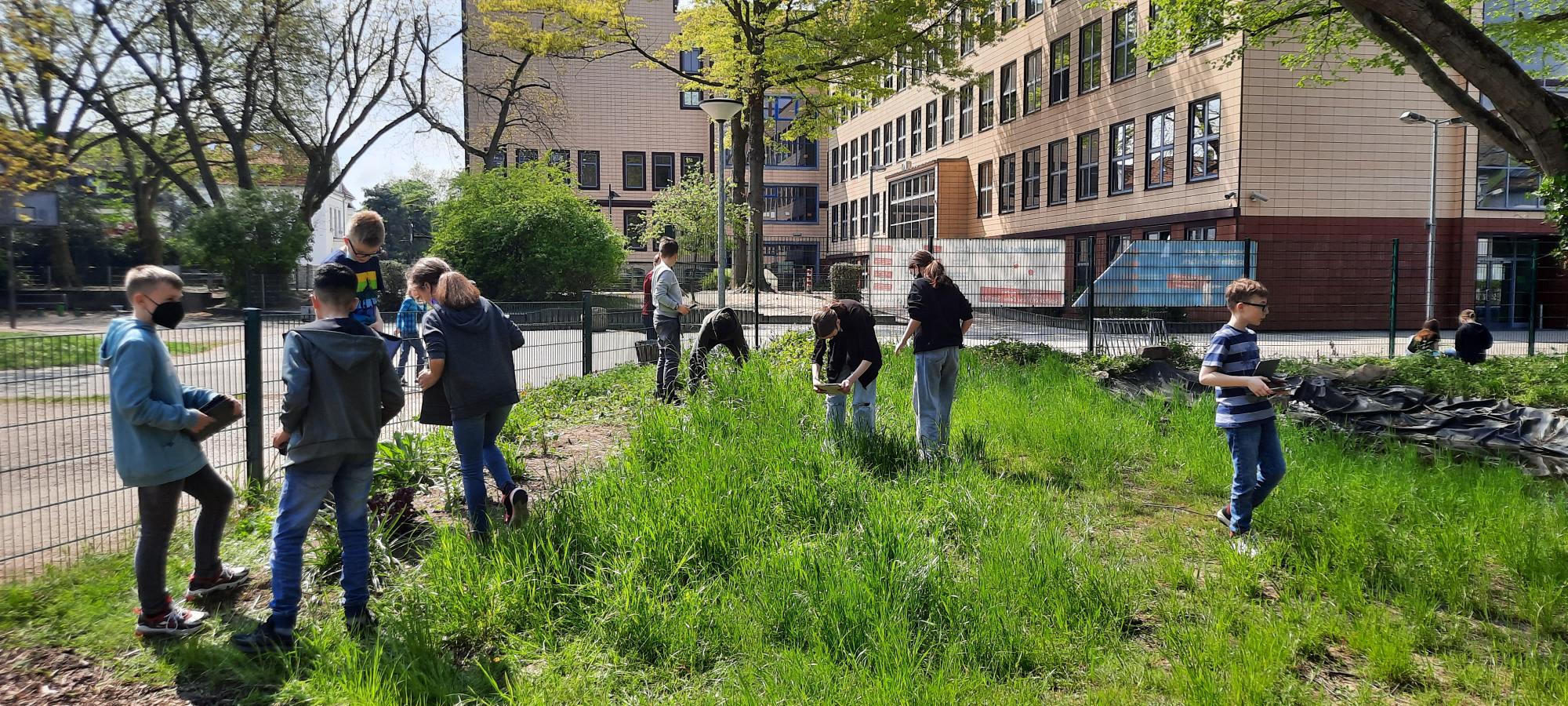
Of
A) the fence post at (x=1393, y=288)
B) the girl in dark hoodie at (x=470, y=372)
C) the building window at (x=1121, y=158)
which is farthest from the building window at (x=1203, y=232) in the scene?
the girl in dark hoodie at (x=470, y=372)

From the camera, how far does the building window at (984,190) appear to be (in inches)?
1564

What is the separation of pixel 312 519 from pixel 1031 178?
34.8 metres

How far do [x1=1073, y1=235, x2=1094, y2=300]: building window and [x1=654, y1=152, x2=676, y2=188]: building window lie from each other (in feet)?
111

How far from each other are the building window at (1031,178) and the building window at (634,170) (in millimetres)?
29739

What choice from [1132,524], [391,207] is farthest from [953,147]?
[391,207]

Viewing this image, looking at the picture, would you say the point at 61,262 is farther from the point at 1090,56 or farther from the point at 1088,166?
the point at 1090,56

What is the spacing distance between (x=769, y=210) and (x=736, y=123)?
31802 mm

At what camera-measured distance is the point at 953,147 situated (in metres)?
42.8

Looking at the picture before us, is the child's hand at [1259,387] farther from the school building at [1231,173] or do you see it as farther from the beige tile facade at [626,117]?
the beige tile facade at [626,117]

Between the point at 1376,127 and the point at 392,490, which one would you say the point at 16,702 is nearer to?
the point at 392,490

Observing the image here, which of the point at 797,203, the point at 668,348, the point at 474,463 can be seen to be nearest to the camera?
the point at 474,463

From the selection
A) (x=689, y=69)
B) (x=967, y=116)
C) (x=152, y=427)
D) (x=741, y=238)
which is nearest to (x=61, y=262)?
(x=741, y=238)

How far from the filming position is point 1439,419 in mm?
8688

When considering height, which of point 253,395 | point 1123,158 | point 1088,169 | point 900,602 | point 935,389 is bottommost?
point 900,602
